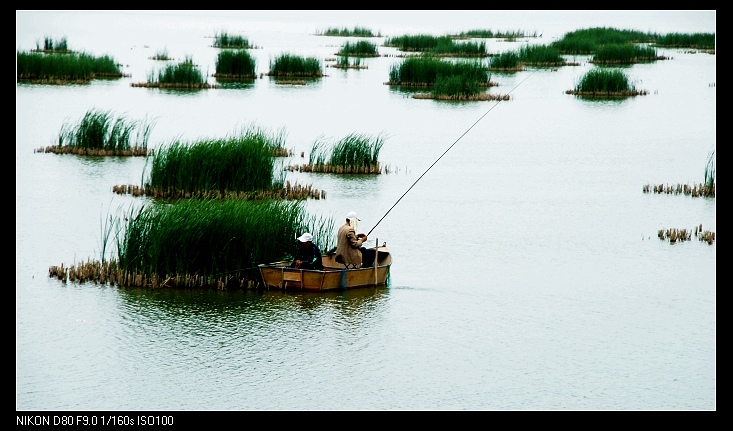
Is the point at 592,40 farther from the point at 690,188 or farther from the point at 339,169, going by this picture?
the point at 339,169

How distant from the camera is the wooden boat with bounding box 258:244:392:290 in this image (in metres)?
14.7

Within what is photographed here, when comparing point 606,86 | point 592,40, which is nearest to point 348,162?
point 606,86

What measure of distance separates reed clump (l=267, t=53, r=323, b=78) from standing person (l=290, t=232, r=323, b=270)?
33716mm

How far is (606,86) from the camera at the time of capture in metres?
42.7

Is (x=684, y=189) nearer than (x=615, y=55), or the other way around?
(x=684, y=189)

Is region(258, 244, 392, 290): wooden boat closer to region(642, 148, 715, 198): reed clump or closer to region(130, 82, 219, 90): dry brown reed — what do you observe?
region(642, 148, 715, 198): reed clump

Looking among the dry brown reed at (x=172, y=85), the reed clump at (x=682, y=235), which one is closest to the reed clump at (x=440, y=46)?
the dry brown reed at (x=172, y=85)

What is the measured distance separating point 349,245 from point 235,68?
109ft

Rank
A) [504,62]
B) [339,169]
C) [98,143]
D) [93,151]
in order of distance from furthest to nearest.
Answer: [504,62], [98,143], [93,151], [339,169]

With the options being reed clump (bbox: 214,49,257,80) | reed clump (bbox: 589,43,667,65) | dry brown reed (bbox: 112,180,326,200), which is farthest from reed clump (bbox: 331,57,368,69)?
dry brown reed (bbox: 112,180,326,200)

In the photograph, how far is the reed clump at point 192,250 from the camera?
1505 centimetres

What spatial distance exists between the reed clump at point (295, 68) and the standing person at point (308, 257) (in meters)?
33.7

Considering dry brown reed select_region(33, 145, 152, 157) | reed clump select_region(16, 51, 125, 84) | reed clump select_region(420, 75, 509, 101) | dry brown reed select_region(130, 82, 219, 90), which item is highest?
reed clump select_region(16, 51, 125, 84)

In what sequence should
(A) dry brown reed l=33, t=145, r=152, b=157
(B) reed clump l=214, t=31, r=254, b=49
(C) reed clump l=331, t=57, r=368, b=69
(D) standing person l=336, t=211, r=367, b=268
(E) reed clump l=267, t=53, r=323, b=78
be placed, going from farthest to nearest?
(B) reed clump l=214, t=31, r=254, b=49, (C) reed clump l=331, t=57, r=368, b=69, (E) reed clump l=267, t=53, r=323, b=78, (A) dry brown reed l=33, t=145, r=152, b=157, (D) standing person l=336, t=211, r=367, b=268
